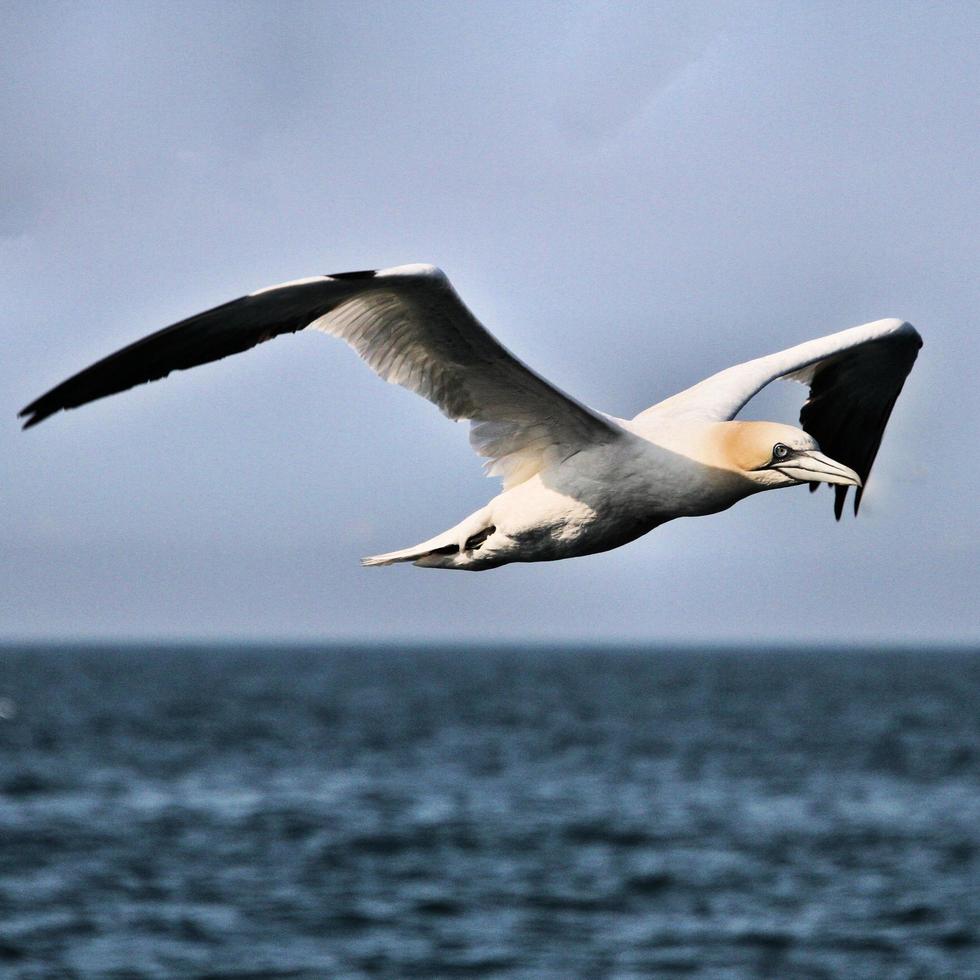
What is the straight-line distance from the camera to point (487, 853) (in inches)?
2457

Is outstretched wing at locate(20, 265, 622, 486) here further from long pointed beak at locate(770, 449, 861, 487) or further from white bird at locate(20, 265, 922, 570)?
long pointed beak at locate(770, 449, 861, 487)

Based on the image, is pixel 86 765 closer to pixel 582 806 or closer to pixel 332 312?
pixel 582 806

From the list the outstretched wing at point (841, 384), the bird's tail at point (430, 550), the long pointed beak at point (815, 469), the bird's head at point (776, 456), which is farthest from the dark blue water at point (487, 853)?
the long pointed beak at point (815, 469)

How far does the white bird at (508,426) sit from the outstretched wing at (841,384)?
1.43 feet

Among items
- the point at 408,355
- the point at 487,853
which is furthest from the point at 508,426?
the point at 487,853

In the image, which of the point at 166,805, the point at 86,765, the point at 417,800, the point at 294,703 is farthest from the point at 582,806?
the point at 294,703

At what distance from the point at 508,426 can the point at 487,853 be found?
2159 inches

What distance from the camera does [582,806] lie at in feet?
244

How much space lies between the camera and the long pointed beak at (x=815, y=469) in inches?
335

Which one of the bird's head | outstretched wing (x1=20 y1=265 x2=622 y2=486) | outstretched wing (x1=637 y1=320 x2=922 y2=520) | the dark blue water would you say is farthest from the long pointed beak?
the dark blue water

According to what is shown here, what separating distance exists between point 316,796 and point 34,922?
2653cm

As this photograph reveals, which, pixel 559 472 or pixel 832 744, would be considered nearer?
pixel 559 472

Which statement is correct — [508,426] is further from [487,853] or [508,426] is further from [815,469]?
[487,853]

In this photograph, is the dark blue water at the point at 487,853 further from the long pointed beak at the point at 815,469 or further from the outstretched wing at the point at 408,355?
the long pointed beak at the point at 815,469
